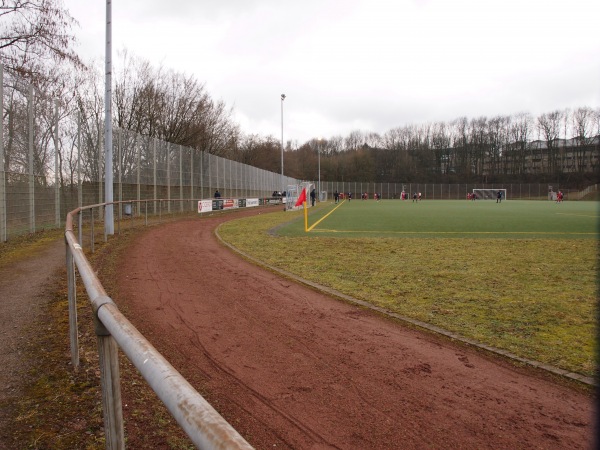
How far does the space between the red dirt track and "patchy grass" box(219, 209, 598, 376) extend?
0.76 m

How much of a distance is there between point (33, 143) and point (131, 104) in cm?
2330

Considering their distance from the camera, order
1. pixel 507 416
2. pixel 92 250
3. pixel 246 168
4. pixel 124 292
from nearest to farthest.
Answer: pixel 507 416 → pixel 124 292 → pixel 92 250 → pixel 246 168

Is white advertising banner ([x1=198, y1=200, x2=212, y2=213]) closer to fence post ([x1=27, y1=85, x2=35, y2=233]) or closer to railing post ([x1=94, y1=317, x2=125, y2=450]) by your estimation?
fence post ([x1=27, y1=85, x2=35, y2=233])

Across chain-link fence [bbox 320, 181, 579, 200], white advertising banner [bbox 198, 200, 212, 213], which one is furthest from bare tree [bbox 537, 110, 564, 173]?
white advertising banner [bbox 198, 200, 212, 213]

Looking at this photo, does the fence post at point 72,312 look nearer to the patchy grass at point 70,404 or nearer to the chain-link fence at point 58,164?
the patchy grass at point 70,404

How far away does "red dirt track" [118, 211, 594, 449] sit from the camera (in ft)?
10.3

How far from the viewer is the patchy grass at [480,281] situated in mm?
5184

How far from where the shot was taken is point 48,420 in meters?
3.11

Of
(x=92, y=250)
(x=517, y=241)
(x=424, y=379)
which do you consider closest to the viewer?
(x=424, y=379)

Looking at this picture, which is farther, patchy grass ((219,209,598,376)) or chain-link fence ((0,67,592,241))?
chain-link fence ((0,67,592,241))

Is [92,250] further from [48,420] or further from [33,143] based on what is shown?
[48,420]

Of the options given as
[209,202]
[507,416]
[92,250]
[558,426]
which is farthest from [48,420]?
[209,202]

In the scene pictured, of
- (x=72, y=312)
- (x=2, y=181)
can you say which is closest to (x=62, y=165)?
(x=2, y=181)

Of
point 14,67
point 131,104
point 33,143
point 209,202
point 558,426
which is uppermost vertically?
point 131,104
